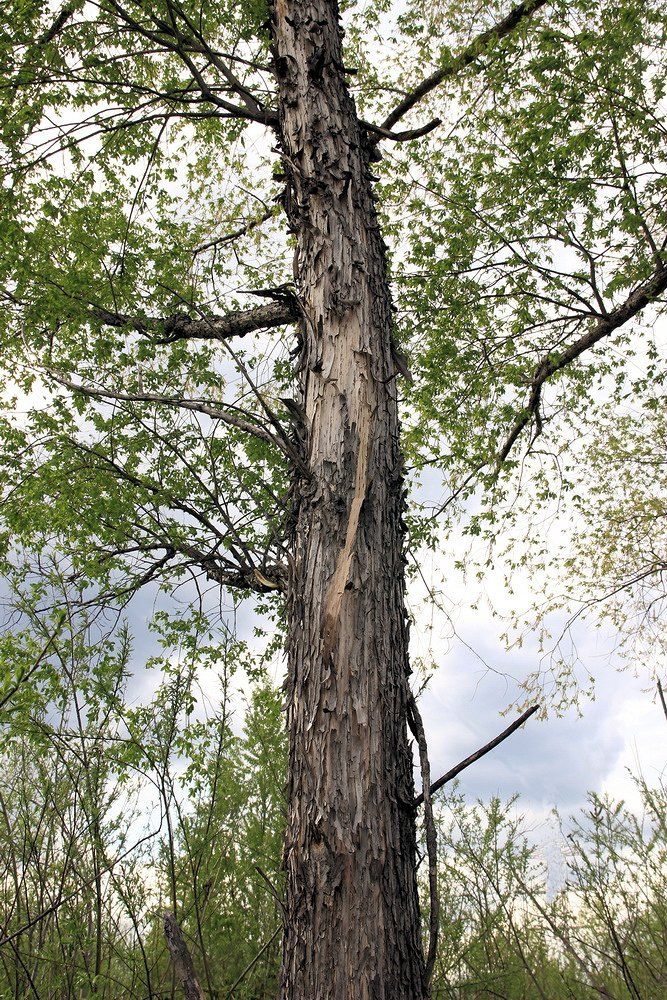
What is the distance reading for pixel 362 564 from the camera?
9.40 ft

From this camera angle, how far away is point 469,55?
6629mm

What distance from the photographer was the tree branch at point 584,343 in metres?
6.53

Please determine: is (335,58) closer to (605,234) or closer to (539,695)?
(605,234)

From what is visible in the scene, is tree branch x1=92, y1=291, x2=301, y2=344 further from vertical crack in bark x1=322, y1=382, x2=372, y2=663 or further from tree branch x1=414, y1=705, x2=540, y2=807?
tree branch x1=414, y1=705, x2=540, y2=807

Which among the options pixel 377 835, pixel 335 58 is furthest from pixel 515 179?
pixel 377 835

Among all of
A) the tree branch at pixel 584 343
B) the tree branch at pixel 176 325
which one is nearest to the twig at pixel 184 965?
the tree branch at pixel 176 325

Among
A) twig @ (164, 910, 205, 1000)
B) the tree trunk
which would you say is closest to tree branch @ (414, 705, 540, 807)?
the tree trunk

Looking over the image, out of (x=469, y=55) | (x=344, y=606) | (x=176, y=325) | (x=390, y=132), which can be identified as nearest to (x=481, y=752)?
(x=344, y=606)

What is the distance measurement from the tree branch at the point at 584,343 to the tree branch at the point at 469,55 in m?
2.59

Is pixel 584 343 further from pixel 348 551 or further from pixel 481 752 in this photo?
pixel 481 752

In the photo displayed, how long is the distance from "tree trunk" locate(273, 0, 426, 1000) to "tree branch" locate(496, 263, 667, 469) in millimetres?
3618

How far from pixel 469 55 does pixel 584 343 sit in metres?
2.93

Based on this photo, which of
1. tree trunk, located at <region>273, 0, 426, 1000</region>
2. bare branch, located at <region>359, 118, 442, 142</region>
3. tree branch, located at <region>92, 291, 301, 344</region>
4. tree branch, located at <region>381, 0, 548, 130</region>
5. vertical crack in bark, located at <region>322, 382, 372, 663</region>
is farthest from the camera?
tree branch, located at <region>381, 0, 548, 130</region>

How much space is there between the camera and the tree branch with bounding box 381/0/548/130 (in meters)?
6.45
